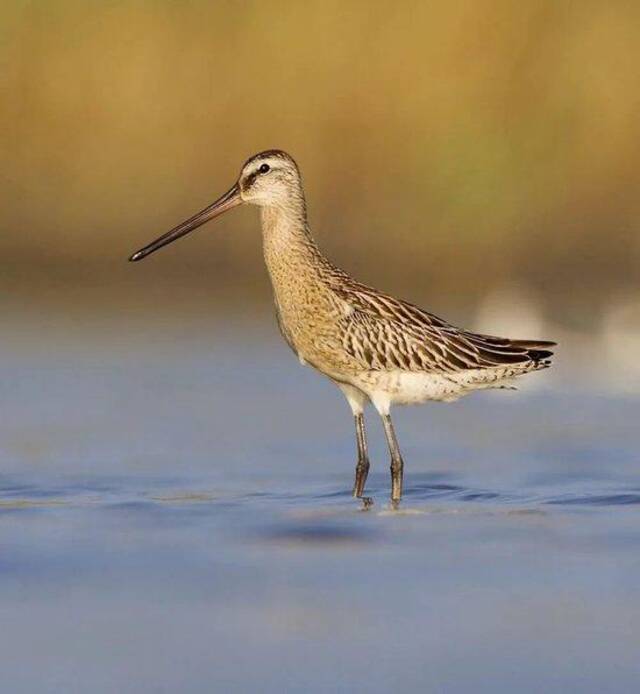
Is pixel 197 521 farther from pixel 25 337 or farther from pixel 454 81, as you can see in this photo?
pixel 454 81

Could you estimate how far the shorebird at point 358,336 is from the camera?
12.1 m

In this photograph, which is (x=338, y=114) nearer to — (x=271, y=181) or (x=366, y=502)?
(x=271, y=181)

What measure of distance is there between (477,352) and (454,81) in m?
10.1

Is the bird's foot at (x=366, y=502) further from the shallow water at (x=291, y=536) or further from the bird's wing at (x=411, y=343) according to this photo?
the bird's wing at (x=411, y=343)

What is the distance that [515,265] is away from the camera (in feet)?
68.0

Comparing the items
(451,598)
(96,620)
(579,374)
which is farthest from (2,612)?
(579,374)

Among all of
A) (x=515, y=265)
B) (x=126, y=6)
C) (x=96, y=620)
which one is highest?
(x=126, y=6)

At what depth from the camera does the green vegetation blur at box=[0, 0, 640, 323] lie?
22.0m

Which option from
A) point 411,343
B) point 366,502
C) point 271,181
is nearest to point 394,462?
point 366,502

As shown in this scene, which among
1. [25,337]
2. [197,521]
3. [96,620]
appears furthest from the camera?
[25,337]

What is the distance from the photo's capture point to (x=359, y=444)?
40.2 feet

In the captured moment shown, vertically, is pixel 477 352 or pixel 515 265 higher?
pixel 515 265

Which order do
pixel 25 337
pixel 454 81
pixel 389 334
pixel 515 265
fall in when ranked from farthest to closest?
pixel 454 81
pixel 515 265
pixel 25 337
pixel 389 334

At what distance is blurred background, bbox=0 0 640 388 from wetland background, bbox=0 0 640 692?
0.03 metres
